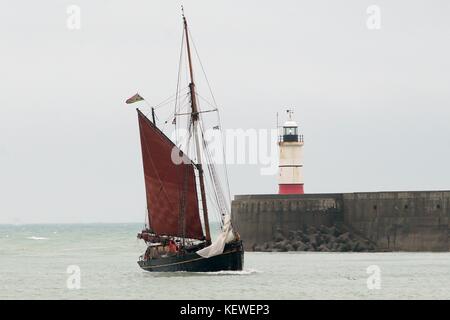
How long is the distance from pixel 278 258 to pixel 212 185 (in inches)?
400

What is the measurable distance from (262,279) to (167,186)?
17.0 feet

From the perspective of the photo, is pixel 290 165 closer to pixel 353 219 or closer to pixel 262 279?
pixel 353 219

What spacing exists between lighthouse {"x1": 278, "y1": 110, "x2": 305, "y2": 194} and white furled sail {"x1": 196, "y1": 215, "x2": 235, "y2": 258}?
678 inches

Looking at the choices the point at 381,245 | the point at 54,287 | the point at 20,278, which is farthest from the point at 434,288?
the point at 381,245

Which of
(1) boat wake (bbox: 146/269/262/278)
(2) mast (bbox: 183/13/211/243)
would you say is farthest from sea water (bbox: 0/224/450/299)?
(2) mast (bbox: 183/13/211/243)

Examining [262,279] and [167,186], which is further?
[167,186]

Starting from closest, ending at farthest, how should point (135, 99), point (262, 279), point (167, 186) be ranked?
1. point (262, 279)
2. point (135, 99)
3. point (167, 186)

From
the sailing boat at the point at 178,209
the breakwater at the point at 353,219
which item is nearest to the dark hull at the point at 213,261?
the sailing boat at the point at 178,209

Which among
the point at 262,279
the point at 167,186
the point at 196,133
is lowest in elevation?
the point at 262,279

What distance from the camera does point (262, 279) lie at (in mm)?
45562

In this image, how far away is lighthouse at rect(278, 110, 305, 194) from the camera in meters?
63.8

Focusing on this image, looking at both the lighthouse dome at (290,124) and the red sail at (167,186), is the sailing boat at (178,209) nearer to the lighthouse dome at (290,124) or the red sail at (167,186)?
the red sail at (167,186)

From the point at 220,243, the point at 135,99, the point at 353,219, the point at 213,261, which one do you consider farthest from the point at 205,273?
the point at 353,219
